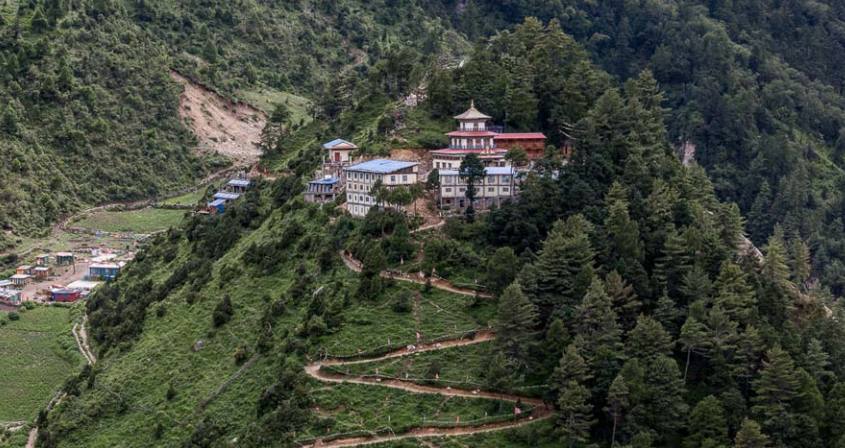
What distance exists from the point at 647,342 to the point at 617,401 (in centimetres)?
413

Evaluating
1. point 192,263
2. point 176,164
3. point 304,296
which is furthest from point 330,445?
point 176,164

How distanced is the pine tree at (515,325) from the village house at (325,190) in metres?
20.1

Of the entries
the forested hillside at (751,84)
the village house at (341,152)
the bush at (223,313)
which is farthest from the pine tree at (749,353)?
the forested hillside at (751,84)

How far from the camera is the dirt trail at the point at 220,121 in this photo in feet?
389

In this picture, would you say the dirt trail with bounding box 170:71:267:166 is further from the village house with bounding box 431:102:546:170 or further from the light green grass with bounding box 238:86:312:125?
the village house with bounding box 431:102:546:170

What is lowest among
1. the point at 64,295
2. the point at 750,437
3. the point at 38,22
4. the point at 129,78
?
the point at 750,437

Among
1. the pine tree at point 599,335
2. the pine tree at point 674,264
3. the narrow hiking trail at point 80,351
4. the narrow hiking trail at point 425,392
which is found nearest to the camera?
the pine tree at point 599,335

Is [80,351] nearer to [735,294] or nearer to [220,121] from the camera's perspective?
[735,294]

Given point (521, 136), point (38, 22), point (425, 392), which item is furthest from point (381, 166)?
point (38, 22)

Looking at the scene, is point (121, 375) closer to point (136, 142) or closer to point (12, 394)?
point (12, 394)

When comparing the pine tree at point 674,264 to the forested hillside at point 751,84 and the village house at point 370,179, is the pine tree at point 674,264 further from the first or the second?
the forested hillside at point 751,84

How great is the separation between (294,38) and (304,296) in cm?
8795

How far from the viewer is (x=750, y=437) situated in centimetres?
4653

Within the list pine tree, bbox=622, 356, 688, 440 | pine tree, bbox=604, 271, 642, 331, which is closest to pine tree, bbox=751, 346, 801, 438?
pine tree, bbox=622, 356, 688, 440
